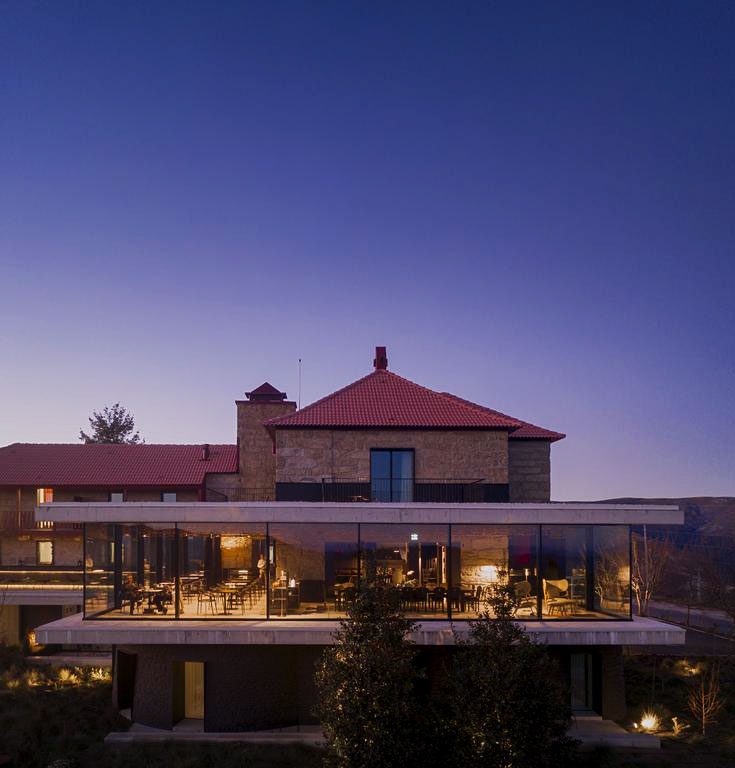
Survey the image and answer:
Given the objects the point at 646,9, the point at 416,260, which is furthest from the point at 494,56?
the point at 416,260

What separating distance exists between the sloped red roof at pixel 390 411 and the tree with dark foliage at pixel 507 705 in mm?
12863

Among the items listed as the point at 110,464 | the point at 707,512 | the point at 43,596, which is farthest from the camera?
the point at 707,512

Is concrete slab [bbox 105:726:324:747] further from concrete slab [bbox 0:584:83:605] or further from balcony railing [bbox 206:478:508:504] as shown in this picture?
concrete slab [bbox 0:584:83:605]

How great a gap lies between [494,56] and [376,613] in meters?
17.7

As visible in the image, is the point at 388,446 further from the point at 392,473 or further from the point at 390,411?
the point at 390,411

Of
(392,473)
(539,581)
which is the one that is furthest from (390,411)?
(539,581)

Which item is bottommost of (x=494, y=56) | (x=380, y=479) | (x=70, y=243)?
(x=380, y=479)

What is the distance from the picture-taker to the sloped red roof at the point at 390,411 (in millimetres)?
25562

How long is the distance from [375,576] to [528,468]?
16343mm

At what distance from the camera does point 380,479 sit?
25516mm

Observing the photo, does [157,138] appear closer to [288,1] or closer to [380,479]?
[288,1]

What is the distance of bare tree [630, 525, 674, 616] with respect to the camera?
35000mm

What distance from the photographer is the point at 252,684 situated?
57.0 feet

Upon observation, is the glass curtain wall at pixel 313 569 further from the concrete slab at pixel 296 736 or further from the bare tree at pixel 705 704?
the bare tree at pixel 705 704
